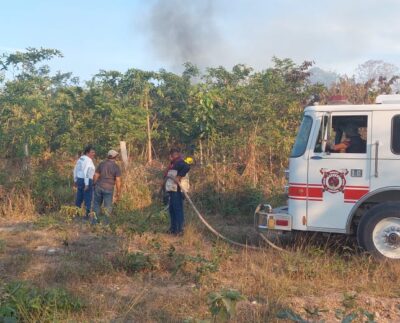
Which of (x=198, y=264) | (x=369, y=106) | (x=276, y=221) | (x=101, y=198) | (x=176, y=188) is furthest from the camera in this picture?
(x=101, y=198)

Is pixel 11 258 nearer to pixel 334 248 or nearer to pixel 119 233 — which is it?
pixel 119 233

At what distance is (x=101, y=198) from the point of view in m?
10.1

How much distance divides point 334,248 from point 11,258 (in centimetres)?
484

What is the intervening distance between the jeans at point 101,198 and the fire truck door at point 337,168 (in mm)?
4412

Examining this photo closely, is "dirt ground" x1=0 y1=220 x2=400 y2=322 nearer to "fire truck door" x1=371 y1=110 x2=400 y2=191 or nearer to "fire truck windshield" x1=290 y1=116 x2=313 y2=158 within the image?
"fire truck door" x1=371 y1=110 x2=400 y2=191

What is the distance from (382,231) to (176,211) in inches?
144

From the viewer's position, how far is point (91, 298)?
17.8ft

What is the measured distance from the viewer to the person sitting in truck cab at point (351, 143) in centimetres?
697

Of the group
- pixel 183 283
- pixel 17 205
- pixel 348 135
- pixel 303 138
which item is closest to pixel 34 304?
pixel 183 283

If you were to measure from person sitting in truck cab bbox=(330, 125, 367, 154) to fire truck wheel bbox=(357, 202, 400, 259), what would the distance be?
822 millimetres

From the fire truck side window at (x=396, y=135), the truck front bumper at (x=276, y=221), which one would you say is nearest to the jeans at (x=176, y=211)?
the truck front bumper at (x=276, y=221)

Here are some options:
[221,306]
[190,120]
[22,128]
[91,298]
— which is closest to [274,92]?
[190,120]

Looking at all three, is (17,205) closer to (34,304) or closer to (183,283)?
(183,283)

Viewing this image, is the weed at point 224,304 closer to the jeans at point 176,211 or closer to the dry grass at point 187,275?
the dry grass at point 187,275
